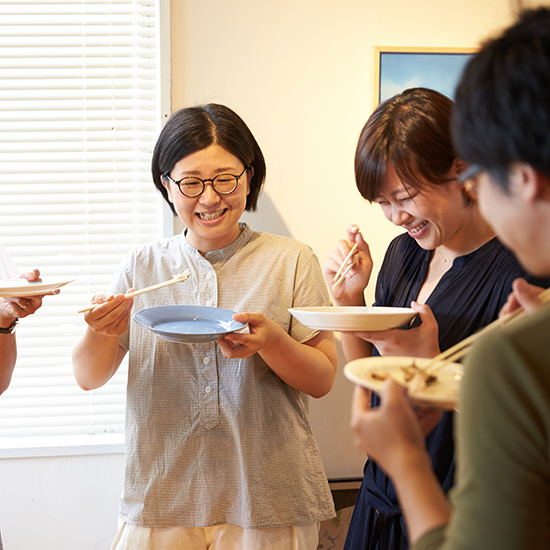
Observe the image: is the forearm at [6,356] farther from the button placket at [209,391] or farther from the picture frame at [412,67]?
→ the picture frame at [412,67]

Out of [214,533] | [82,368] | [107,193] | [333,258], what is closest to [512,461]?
[333,258]

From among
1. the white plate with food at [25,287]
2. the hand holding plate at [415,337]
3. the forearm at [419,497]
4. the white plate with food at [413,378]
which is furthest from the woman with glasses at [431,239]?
the white plate with food at [25,287]

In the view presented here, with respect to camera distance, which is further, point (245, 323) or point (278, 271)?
point (278, 271)

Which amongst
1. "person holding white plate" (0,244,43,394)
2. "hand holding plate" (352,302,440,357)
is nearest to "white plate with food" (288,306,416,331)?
"hand holding plate" (352,302,440,357)

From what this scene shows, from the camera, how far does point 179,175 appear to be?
152 cm

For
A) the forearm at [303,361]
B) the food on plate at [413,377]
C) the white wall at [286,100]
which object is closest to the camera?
the food on plate at [413,377]

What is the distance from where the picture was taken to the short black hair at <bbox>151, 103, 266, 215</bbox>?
59.3 inches

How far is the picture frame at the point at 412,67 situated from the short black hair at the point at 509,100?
4.76 feet

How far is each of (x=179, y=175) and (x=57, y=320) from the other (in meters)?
0.95

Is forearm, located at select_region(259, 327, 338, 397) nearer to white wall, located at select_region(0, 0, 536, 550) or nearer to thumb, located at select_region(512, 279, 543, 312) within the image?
white wall, located at select_region(0, 0, 536, 550)

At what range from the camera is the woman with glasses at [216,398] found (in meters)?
1.49

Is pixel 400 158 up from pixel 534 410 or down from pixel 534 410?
up

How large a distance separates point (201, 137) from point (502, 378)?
3.86 feet

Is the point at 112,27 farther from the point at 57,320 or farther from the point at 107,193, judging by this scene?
the point at 57,320
